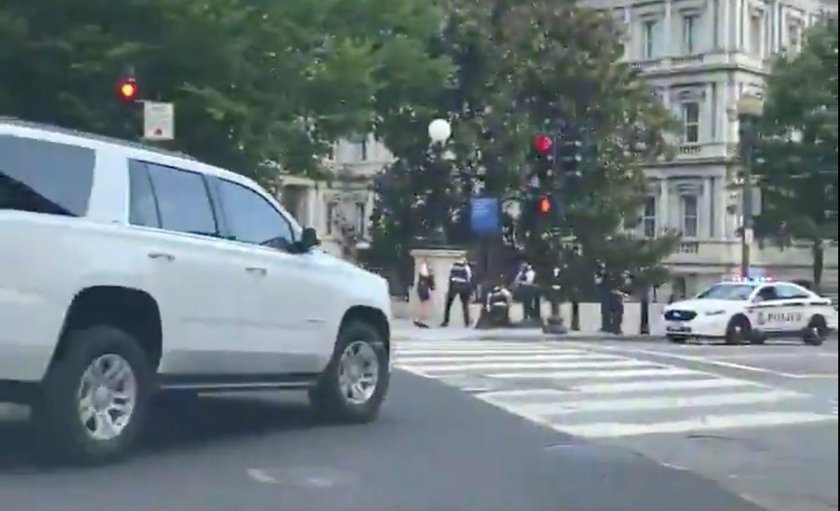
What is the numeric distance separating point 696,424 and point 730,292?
727 inches

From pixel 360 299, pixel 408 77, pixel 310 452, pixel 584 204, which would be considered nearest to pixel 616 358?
pixel 408 77

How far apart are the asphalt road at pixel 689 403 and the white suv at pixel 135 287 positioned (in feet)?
8.34

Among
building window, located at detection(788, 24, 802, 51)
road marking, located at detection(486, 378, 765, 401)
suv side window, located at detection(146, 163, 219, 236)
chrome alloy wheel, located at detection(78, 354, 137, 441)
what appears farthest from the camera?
building window, located at detection(788, 24, 802, 51)

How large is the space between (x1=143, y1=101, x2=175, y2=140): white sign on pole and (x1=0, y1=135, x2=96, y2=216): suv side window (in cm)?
876

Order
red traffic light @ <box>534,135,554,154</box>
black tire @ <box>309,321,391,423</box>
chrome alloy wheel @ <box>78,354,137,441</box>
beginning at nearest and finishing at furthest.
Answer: chrome alloy wheel @ <box>78,354,137,441</box>, black tire @ <box>309,321,391,423</box>, red traffic light @ <box>534,135,554,154</box>

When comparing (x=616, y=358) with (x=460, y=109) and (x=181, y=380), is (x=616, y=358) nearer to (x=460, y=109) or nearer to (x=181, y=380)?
(x=181, y=380)

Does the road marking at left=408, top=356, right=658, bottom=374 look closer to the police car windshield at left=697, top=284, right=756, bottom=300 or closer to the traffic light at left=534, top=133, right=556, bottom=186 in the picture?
the traffic light at left=534, top=133, right=556, bottom=186

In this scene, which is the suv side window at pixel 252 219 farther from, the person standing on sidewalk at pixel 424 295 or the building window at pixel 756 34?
the building window at pixel 756 34

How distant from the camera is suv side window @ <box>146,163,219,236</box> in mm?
9242

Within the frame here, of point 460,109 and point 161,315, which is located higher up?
point 460,109

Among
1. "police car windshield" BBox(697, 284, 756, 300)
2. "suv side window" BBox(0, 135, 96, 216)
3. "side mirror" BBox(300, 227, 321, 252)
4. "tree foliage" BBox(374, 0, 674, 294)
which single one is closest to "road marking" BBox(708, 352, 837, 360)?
"police car windshield" BBox(697, 284, 756, 300)

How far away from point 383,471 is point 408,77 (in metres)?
14.3

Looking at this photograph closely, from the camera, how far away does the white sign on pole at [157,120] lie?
17469mm

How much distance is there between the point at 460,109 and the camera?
1550 inches
